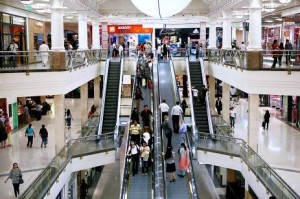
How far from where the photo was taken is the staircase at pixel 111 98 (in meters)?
25.4

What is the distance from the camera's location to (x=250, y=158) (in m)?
18.2

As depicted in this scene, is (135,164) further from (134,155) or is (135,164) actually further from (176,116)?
(176,116)

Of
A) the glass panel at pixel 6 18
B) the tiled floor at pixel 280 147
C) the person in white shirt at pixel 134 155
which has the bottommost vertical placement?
the tiled floor at pixel 280 147

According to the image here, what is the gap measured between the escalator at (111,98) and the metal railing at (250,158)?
19.4ft

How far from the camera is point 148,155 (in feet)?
51.9

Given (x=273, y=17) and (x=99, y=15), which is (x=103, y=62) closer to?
(x=99, y=15)

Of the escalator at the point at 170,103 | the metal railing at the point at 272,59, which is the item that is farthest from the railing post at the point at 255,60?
the escalator at the point at 170,103

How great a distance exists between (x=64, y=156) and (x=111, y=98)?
28.0ft

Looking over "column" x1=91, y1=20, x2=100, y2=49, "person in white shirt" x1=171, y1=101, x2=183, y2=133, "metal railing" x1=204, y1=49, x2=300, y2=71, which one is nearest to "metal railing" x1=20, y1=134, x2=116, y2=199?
"person in white shirt" x1=171, y1=101, x2=183, y2=133

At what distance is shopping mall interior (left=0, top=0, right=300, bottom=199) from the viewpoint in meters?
16.2

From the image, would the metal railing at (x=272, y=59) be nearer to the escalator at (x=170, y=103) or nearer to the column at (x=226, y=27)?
the escalator at (x=170, y=103)

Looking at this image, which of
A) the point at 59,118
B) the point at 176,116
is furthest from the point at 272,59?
the point at 59,118

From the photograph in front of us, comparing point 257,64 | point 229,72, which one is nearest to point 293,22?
point 229,72

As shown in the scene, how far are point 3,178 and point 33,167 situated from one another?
166cm
